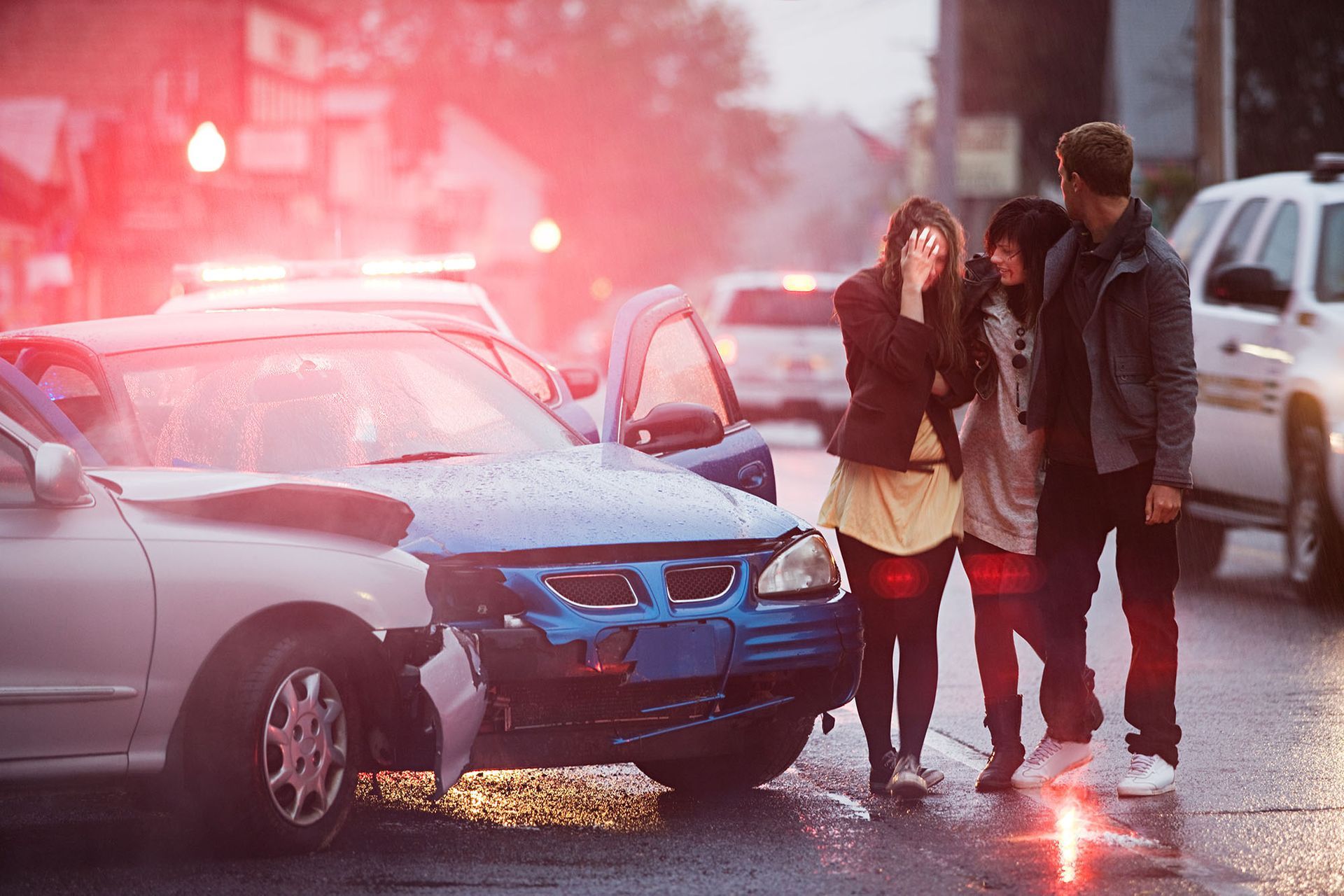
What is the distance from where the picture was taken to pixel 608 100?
79000mm

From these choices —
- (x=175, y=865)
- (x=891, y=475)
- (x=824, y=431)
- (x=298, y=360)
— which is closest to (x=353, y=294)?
(x=298, y=360)

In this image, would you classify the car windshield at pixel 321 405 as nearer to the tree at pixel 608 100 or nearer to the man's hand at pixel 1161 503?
the man's hand at pixel 1161 503

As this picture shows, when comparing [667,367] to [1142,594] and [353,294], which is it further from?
[353,294]

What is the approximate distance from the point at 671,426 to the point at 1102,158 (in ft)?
5.47

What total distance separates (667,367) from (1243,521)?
5.12 meters

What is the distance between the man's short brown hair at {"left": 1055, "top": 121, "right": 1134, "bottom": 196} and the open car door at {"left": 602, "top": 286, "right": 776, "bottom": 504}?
1481 millimetres

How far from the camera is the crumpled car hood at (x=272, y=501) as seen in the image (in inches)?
219

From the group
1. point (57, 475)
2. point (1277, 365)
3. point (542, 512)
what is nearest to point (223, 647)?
point (57, 475)

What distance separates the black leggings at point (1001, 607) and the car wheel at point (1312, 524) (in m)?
4.45

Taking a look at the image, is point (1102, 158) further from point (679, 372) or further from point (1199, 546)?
point (1199, 546)

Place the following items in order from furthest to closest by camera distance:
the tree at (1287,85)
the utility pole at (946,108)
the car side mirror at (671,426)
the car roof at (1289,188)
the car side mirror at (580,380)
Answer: the tree at (1287,85) → the utility pole at (946,108) → the car roof at (1289,188) → the car side mirror at (580,380) → the car side mirror at (671,426)

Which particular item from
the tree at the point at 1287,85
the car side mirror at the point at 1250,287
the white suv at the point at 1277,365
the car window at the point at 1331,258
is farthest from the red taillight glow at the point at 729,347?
the car window at the point at 1331,258

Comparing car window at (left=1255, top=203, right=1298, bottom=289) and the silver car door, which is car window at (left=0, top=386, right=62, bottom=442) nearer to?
the silver car door

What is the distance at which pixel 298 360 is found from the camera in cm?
697
